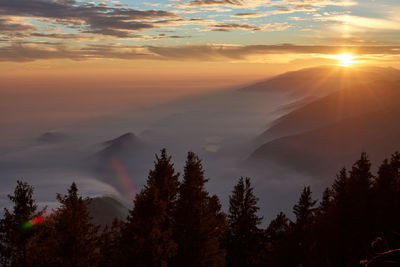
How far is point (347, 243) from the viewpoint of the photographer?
83.6ft

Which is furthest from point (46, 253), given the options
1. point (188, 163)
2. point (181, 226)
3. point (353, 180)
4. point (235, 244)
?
point (353, 180)

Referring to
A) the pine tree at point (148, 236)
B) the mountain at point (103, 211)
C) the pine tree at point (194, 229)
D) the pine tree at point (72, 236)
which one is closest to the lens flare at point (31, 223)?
the pine tree at point (72, 236)

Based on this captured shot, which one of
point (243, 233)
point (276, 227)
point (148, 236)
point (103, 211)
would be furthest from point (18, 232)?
point (103, 211)

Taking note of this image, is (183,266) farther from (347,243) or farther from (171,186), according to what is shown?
(347,243)

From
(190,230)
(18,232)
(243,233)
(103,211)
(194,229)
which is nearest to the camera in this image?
(18,232)

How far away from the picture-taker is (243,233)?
31.3 metres

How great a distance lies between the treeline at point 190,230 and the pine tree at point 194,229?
0.22ft

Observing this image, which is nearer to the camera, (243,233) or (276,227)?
(243,233)

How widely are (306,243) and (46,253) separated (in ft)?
62.4

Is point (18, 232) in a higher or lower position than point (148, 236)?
lower

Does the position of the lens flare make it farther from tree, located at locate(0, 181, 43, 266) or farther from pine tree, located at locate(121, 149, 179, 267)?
pine tree, located at locate(121, 149, 179, 267)

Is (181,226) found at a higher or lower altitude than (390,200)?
lower

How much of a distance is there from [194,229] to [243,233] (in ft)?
29.5

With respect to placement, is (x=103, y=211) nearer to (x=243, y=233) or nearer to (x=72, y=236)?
(x=243, y=233)
